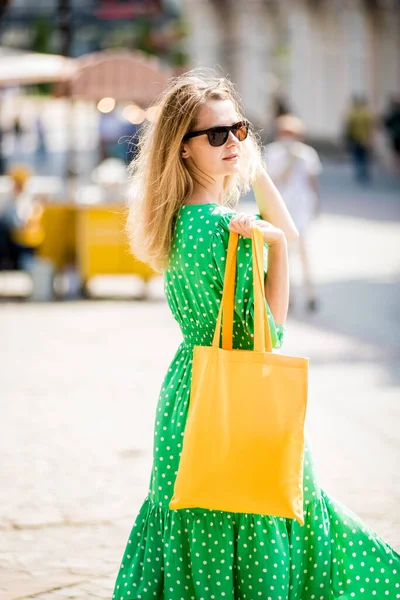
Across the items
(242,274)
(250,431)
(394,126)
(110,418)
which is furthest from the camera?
(394,126)

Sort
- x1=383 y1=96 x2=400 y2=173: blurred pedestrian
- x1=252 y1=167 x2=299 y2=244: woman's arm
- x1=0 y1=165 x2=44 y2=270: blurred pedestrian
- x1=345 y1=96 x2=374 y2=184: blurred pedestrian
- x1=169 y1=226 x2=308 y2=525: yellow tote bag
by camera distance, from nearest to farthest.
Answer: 1. x1=169 y1=226 x2=308 y2=525: yellow tote bag
2. x1=252 y1=167 x2=299 y2=244: woman's arm
3. x1=0 y1=165 x2=44 y2=270: blurred pedestrian
4. x1=345 y1=96 x2=374 y2=184: blurred pedestrian
5. x1=383 y1=96 x2=400 y2=173: blurred pedestrian

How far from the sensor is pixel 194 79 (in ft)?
11.2

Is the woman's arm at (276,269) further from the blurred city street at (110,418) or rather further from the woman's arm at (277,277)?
the blurred city street at (110,418)

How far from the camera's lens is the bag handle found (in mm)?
3076

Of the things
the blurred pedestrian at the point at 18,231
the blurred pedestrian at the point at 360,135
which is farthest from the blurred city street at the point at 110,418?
the blurred pedestrian at the point at 360,135

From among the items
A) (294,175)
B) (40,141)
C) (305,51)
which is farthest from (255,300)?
(305,51)

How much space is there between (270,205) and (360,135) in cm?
2485

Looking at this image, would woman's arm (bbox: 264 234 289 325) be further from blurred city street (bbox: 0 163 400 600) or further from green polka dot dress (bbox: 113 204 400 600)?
blurred city street (bbox: 0 163 400 600)

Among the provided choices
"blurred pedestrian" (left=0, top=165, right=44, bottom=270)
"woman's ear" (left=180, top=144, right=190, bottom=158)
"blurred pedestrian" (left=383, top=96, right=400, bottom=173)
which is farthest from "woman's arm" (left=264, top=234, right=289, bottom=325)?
"blurred pedestrian" (left=383, top=96, right=400, bottom=173)

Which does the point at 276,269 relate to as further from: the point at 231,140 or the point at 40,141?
the point at 40,141

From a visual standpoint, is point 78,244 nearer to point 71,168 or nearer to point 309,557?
point 71,168

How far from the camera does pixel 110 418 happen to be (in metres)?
6.74

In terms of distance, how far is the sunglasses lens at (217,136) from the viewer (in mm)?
3305

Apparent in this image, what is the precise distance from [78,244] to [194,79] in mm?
9122
